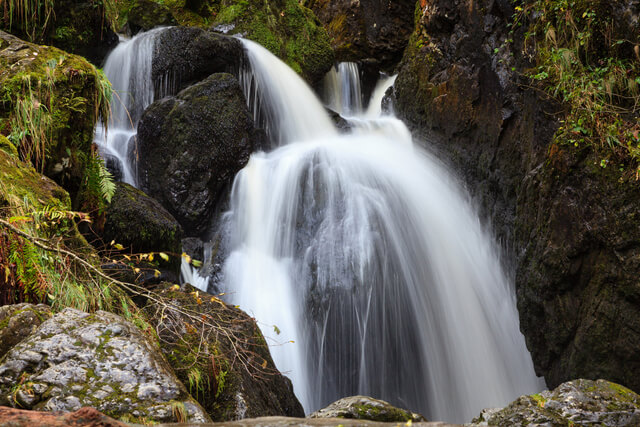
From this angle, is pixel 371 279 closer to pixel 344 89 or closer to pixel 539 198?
pixel 539 198

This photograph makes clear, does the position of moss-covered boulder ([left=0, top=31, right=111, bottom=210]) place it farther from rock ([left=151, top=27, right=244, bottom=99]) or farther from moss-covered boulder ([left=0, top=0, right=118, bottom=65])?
rock ([left=151, top=27, right=244, bottom=99])

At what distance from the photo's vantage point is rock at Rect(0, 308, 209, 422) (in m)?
1.82

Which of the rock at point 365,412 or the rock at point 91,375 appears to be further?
the rock at point 365,412

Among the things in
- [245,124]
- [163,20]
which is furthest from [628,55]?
[163,20]

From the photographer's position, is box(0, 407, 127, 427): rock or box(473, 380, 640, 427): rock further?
box(473, 380, 640, 427): rock

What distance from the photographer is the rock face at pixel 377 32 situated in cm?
1395

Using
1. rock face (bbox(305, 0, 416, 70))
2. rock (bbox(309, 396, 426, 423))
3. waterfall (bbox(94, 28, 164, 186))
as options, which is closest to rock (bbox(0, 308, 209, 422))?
rock (bbox(309, 396, 426, 423))

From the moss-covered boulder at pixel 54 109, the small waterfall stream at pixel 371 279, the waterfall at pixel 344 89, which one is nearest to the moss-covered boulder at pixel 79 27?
the small waterfall stream at pixel 371 279

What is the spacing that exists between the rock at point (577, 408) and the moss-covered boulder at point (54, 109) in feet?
12.8

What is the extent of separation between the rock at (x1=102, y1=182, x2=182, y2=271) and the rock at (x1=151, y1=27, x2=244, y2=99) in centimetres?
446

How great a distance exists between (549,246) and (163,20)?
11048mm

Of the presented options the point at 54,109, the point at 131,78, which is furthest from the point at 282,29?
the point at 54,109

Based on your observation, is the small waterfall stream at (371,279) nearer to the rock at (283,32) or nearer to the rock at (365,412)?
the rock at (365,412)

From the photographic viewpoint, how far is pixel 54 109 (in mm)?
3930
